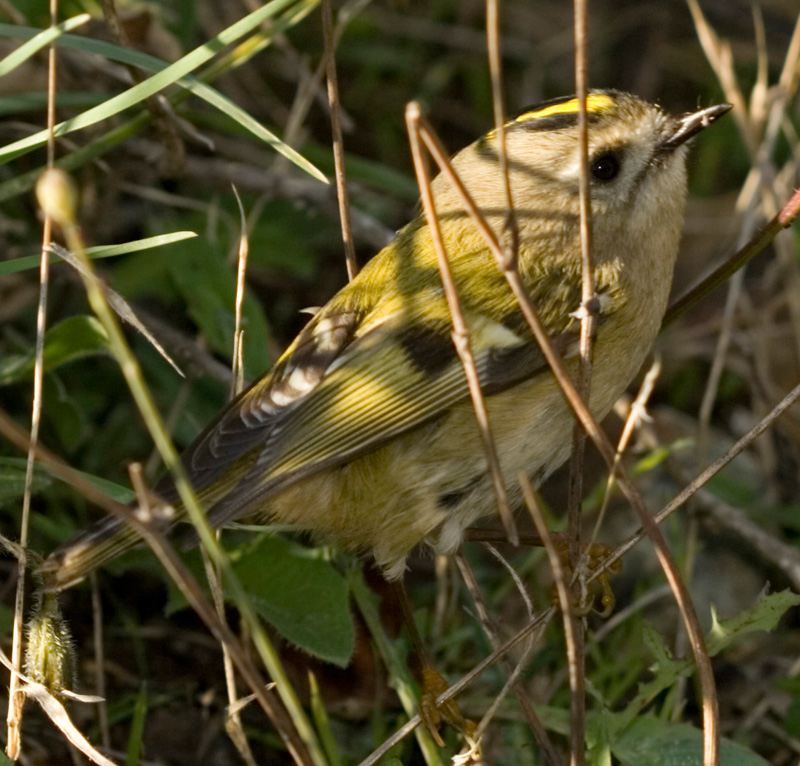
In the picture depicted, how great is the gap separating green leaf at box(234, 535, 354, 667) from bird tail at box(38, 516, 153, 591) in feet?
1.15

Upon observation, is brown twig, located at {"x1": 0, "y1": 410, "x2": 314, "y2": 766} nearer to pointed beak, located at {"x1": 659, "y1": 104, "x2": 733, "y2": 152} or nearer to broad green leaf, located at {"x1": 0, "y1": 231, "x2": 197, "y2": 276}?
broad green leaf, located at {"x1": 0, "y1": 231, "x2": 197, "y2": 276}

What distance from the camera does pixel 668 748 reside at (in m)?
1.79

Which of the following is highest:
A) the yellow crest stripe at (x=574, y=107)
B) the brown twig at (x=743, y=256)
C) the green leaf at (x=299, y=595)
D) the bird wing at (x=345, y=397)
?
the yellow crest stripe at (x=574, y=107)

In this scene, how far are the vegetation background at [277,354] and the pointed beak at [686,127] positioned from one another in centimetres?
58

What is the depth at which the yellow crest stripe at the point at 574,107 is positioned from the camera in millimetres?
2018

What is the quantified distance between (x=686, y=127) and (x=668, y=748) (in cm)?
104

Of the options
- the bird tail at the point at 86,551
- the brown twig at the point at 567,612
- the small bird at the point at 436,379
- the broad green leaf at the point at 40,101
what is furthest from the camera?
the broad green leaf at the point at 40,101

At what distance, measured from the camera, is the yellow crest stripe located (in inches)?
79.4

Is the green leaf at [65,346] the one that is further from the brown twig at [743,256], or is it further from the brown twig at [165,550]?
the brown twig at [743,256]

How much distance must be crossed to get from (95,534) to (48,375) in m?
0.65

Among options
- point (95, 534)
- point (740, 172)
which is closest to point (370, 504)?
point (95, 534)

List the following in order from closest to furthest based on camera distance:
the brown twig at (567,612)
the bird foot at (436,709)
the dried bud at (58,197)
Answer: the dried bud at (58,197)
the brown twig at (567,612)
the bird foot at (436,709)

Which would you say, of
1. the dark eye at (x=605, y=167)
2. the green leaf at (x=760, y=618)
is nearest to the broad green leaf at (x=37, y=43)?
the dark eye at (x=605, y=167)

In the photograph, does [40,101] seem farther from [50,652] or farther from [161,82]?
[50,652]
